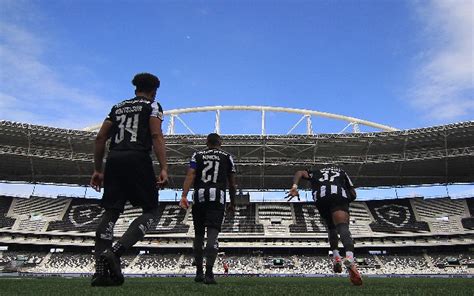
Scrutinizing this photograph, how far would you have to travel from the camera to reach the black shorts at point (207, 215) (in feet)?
→ 18.4

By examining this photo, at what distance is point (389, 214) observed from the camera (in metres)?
36.8

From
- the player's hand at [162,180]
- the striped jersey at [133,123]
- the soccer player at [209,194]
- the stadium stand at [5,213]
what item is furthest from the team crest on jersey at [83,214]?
the player's hand at [162,180]

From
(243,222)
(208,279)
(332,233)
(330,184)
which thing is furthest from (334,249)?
(243,222)

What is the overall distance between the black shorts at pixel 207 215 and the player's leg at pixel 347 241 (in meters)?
1.76

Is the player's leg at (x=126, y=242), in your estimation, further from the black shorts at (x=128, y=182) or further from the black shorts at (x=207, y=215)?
the black shorts at (x=207, y=215)

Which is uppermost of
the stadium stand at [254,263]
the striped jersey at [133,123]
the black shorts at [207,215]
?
the striped jersey at [133,123]

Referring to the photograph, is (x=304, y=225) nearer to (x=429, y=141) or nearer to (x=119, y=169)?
(x=429, y=141)

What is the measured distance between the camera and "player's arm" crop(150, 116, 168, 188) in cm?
388

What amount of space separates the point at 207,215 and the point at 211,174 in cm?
61

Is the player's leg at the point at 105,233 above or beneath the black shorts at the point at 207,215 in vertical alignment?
beneath

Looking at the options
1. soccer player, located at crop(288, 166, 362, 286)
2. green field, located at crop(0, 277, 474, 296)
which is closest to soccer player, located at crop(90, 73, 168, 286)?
green field, located at crop(0, 277, 474, 296)

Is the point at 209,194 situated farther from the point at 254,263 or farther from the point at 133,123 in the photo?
the point at 254,263

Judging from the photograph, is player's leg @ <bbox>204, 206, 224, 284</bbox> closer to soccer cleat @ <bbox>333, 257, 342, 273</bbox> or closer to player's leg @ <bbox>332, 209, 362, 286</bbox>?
player's leg @ <bbox>332, 209, 362, 286</bbox>

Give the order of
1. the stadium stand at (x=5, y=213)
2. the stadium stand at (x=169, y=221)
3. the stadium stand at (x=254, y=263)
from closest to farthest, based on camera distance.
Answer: the stadium stand at (x=254, y=263) < the stadium stand at (x=5, y=213) < the stadium stand at (x=169, y=221)
